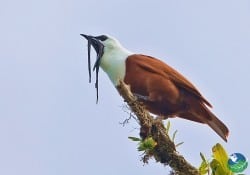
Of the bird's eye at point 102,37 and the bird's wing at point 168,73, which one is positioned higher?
the bird's eye at point 102,37

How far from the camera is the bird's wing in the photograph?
23.0 ft

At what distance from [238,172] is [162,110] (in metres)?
2.33

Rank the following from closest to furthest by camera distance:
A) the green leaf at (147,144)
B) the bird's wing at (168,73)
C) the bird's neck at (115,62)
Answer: the green leaf at (147,144) < the bird's neck at (115,62) < the bird's wing at (168,73)

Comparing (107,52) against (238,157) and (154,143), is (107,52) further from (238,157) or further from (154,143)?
(238,157)

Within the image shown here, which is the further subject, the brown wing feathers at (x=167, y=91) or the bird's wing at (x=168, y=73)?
the bird's wing at (x=168, y=73)

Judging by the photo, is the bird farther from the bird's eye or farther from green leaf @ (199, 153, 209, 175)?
green leaf @ (199, 153, 209, 175)

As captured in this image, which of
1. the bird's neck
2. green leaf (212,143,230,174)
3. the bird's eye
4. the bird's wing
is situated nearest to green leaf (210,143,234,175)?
green leaf (212,143,230,174)

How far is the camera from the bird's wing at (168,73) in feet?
23.0

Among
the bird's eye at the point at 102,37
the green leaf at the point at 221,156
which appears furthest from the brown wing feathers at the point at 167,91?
the green leaf at the point at 221,156

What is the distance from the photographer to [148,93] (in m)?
6.59

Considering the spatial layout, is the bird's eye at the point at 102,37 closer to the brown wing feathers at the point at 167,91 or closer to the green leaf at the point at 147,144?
the brown wing feathers at the point at 167,91

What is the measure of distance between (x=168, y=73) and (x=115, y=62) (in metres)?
0.61

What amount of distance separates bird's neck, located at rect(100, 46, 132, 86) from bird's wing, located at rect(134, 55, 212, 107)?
18 centimetres

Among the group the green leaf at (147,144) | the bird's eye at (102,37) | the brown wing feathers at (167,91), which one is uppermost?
the bird's eye at (102,37)
